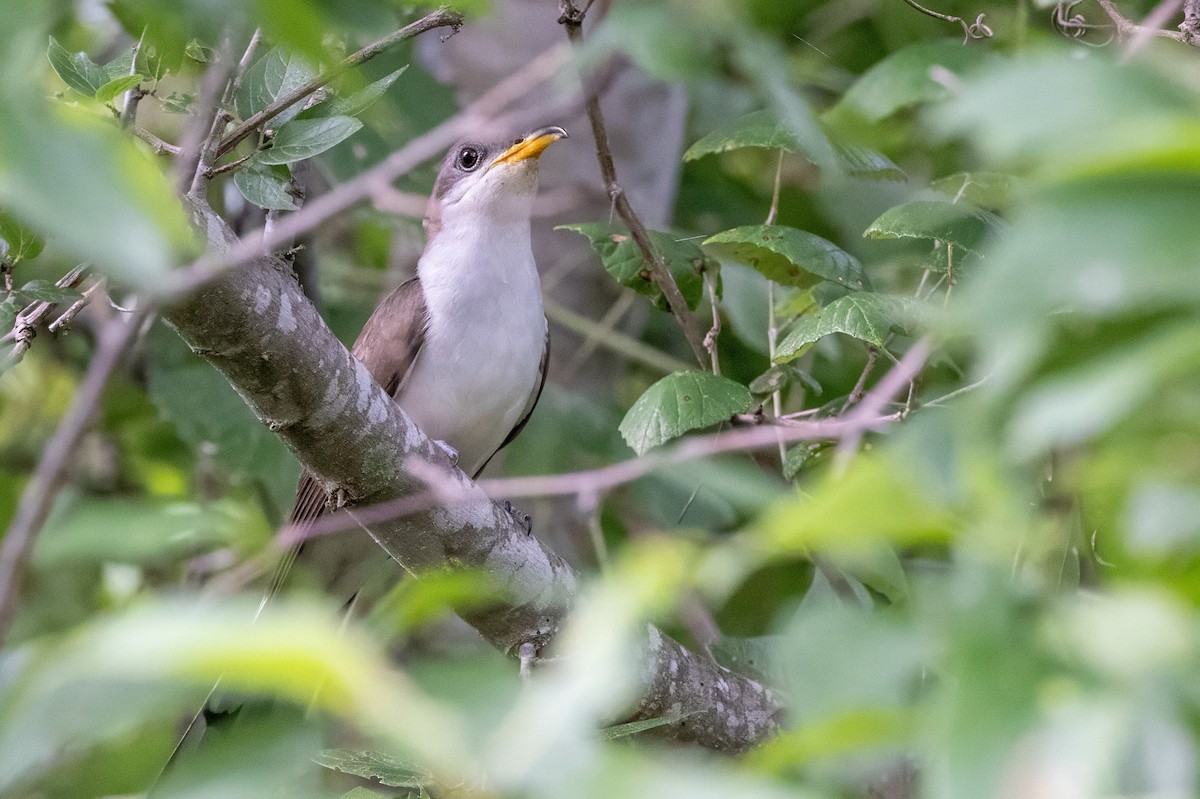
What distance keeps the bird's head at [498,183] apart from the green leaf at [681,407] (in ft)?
4.62

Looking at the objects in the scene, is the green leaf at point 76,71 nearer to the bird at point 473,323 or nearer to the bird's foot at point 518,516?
the bird at point 473,323

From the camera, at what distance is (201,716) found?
3691 millimetres

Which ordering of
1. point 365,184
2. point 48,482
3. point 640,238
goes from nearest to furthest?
point 48,482 < point 365,184 < point 640,238

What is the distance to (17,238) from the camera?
2.83m

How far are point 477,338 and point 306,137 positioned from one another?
1610mm

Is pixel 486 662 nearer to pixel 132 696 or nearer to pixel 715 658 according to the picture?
pixel 132 696

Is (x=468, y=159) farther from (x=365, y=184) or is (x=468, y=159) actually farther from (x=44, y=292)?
(x=365, y=184)

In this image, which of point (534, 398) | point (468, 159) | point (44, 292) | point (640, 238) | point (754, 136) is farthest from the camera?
point (468, 159)

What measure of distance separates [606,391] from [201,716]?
8.73 ft

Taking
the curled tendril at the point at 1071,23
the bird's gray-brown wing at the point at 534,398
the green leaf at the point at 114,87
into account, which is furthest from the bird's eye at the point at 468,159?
the green leaf at the point at 114,87

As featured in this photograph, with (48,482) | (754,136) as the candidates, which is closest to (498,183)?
(754,136)

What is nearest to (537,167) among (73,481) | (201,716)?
(201,716)

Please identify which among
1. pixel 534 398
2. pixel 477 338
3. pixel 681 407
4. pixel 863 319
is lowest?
pixel 534 398

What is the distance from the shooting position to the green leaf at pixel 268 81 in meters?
2.83
